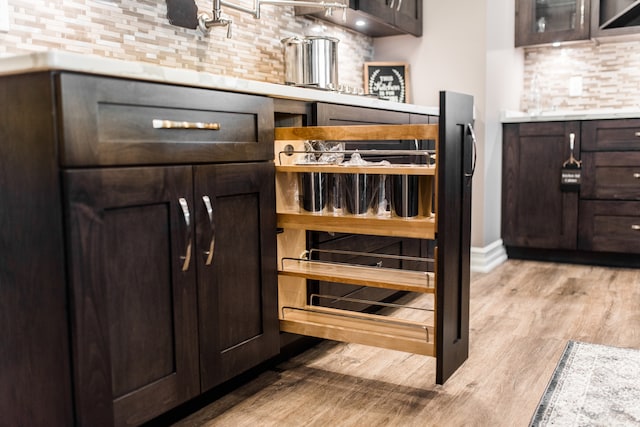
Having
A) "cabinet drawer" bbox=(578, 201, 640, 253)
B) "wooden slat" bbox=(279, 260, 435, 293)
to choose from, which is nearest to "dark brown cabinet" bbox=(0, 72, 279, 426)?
"wooden slat" bbox=(279, 260, 435, 293)

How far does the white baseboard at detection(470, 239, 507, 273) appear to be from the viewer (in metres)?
3.36

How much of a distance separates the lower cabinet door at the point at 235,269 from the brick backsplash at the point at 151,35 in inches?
26.3

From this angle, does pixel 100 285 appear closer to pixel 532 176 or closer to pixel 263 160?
pixel 263 160

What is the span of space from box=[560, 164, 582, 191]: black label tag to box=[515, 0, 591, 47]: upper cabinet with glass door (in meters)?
0.86

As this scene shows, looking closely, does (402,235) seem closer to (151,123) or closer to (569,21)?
(151,123)

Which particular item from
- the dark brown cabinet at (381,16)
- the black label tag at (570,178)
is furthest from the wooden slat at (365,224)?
the black label tag at (570,178)

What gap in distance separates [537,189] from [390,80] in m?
1.12

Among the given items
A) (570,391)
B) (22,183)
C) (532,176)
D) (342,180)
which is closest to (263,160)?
(342,180)

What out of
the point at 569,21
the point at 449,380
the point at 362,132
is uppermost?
the point at 569,21

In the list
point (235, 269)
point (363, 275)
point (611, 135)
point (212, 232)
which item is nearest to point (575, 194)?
point (611, 135)

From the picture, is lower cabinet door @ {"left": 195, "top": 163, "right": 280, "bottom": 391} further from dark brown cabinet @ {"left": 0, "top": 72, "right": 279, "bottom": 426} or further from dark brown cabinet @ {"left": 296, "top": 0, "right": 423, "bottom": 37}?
dark brown cabinet @ {"left": 296, "top": 0, "right": 423, "bottom": 37}

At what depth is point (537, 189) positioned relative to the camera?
356cm

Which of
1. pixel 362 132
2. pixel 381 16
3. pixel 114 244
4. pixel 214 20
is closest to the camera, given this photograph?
pixel 114 244

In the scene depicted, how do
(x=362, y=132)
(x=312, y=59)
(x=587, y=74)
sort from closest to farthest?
(x=362, y=132) < (x=312, y=59) < (x=587, y=74)
